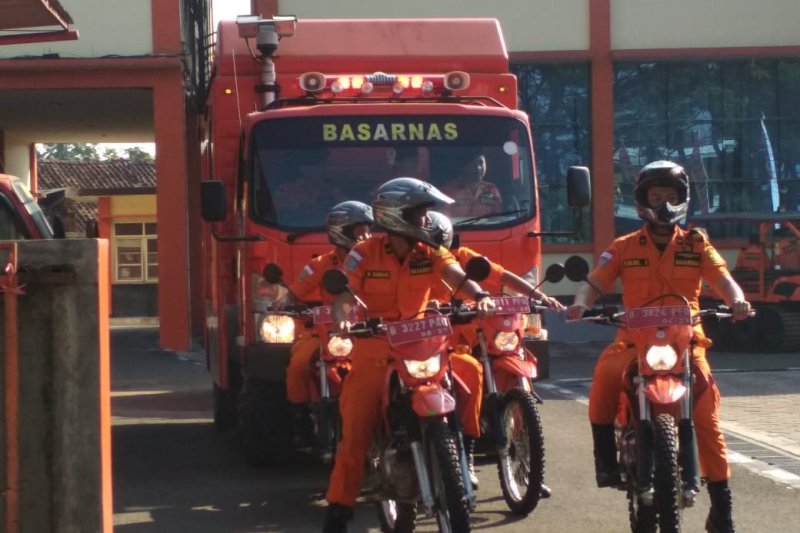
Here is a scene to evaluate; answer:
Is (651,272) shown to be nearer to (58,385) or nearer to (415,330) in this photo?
(415,330)

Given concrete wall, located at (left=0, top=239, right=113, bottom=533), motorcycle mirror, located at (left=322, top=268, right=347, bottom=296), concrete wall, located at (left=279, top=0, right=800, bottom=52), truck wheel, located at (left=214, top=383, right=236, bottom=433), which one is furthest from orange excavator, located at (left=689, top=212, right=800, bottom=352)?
concrete wall, located at (left=0, top=239, right=113, bottom=533)

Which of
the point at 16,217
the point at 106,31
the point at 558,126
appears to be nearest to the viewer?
the point at 16,217

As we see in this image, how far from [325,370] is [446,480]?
102 inches

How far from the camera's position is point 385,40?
37.7ft

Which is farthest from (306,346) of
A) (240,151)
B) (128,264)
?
(128,264)

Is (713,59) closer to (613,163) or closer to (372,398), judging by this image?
(613,163)

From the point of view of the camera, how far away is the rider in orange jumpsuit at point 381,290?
675 cm

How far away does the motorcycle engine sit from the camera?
262 inches

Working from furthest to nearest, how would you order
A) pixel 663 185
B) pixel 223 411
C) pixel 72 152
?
pixel 72 152, pixel 223 411, pixel 663 185

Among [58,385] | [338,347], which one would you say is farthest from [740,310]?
[58,385]

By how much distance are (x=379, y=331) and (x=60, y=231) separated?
13.8ft

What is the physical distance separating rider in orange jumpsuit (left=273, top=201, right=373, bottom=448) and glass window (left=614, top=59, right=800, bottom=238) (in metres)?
18.9

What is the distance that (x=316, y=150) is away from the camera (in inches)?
401

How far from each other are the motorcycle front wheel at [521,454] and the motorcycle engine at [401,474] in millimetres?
1588
